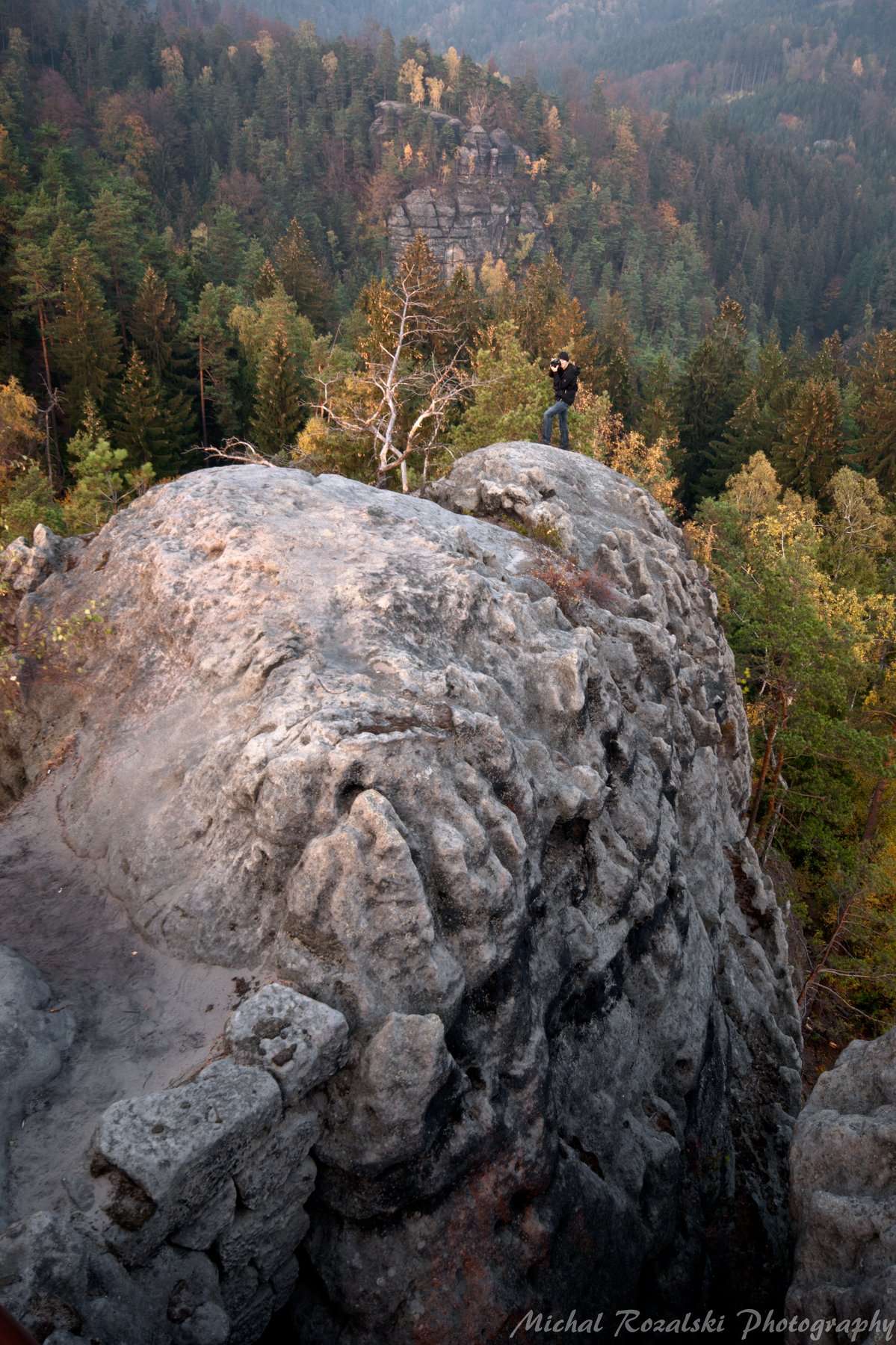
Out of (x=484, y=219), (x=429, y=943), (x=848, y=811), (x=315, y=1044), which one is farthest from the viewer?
(x=484, y=219)

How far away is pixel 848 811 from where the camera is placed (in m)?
31.5

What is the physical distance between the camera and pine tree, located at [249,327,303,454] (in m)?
44.0

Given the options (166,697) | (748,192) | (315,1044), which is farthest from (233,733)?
(748,192)

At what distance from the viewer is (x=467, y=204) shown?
142 meters

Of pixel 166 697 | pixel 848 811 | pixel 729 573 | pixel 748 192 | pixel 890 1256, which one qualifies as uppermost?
pixel 748 192

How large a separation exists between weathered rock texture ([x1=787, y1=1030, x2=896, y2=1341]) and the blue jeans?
55.8ft

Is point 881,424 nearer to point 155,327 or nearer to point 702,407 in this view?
point 702,407

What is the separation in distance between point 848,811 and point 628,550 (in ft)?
62.5

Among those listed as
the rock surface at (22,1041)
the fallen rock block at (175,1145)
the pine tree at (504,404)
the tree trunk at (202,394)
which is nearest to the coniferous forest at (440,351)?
the pine tree at (504,404)

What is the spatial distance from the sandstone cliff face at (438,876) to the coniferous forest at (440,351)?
4.56 m

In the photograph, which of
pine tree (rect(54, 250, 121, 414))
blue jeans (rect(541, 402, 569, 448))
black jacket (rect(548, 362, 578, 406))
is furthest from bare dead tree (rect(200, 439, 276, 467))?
pine tree (rect(54, 250, 121, 414))

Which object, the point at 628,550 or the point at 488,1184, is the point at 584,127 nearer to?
the point at 628,550

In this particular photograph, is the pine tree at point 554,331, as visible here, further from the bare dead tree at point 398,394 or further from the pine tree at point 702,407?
the bare dead tree at point 398,394

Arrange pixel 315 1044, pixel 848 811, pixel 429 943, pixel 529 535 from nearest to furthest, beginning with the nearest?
pixel 315 1044
pixel 429 943
pixel 529 535
pixel 848 811
